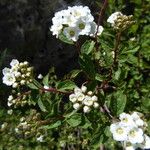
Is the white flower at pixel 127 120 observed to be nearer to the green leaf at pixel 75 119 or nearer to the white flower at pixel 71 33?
the green leaf at pixel 75 119

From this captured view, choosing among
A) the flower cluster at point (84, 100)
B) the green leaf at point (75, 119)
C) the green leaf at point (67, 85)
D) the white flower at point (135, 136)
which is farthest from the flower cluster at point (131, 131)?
the green leaf at point (67, 85)

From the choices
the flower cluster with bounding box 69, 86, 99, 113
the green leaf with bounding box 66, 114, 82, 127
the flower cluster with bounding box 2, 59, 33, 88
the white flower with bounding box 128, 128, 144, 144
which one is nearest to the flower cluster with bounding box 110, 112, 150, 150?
the white flower with bounding box 128, 128, 144, 144

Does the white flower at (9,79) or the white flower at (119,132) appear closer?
the white flower at (119,132)

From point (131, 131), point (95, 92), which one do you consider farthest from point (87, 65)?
point (131, 131)

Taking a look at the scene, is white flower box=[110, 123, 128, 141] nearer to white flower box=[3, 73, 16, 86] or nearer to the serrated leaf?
the serrated leaf

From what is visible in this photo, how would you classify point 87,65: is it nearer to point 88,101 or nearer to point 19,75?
point 88,101

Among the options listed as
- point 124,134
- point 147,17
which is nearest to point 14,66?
point 124,134

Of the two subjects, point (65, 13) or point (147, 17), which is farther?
point (147, 17)

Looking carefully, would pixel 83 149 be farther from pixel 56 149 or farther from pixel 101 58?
pixel 101 58
